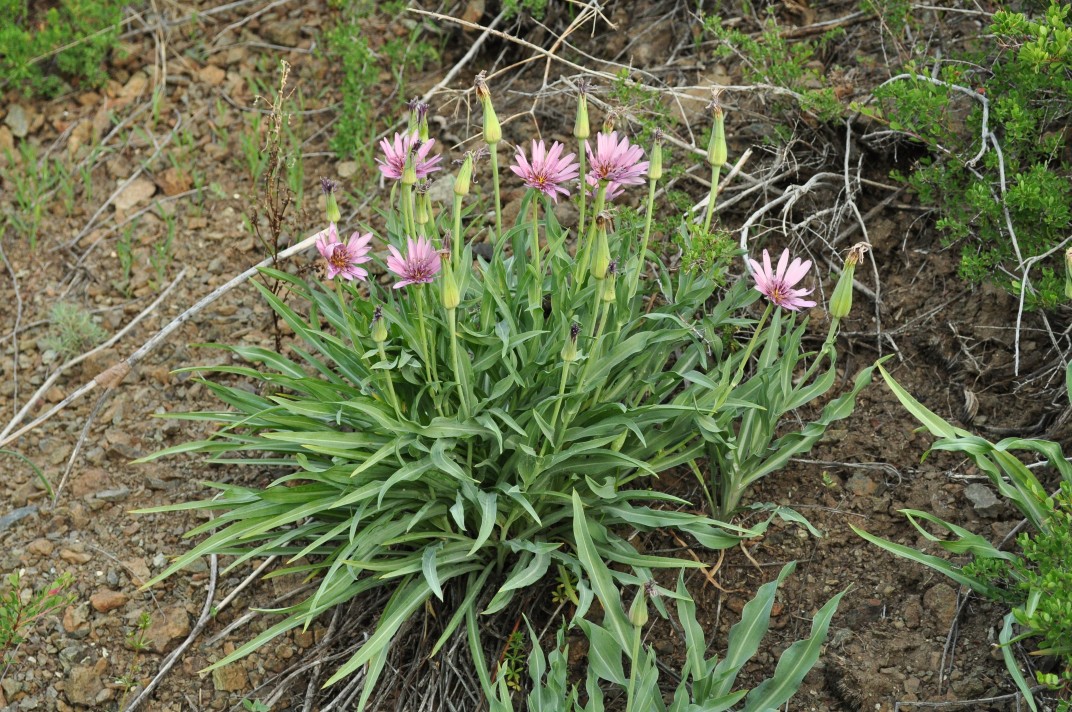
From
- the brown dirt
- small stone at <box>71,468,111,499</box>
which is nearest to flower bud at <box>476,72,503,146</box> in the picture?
the brown dirt

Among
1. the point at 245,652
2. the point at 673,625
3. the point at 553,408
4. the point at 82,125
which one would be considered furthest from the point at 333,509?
the point at 82,125

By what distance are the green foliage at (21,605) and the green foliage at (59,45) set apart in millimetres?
2392

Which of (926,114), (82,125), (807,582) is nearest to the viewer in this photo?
(807,582)

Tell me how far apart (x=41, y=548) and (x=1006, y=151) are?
3114 millimetres

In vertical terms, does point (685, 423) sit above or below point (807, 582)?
above

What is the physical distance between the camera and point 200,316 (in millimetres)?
3713

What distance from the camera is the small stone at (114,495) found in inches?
125

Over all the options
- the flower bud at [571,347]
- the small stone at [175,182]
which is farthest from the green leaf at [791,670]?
the small stone at [175,182]

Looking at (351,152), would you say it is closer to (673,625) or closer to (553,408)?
(553,408)

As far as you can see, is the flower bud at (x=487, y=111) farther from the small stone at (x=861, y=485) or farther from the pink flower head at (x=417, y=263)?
the small stone at (x=861, y=485)

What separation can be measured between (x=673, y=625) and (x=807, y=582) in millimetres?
394

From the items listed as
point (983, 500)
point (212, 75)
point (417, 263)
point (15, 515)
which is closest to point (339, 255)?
point (417, 263)

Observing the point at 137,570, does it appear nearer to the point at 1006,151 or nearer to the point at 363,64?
the point at 363,64

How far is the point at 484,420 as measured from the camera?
2445mm
